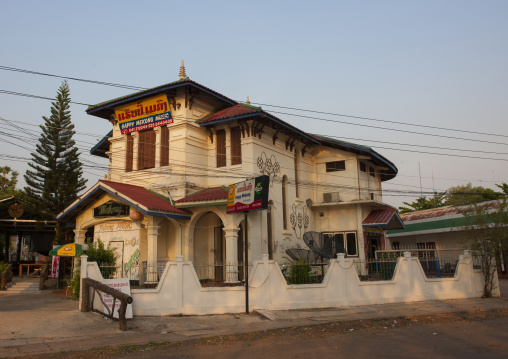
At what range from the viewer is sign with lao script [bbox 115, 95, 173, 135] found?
20.2 metres

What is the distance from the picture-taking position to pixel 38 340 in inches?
395

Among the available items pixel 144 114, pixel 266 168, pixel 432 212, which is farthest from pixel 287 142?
pixel 432 212

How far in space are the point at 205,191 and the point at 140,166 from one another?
3954 millimetres

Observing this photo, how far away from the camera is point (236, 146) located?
19984 millimetres

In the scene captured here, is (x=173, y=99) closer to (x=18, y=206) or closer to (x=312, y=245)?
(x=312, y=245)

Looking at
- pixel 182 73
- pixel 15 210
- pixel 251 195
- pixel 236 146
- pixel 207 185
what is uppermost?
pixel 182 73

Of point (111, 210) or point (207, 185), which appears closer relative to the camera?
point (111, 210)

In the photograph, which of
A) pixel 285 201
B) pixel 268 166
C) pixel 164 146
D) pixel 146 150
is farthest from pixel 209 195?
pixel 285 201

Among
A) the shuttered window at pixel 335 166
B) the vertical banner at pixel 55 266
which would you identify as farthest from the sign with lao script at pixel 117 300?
the shuttered window at pixel 335 166

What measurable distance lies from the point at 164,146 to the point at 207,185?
8.92ft

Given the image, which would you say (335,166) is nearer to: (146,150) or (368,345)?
(146,150)

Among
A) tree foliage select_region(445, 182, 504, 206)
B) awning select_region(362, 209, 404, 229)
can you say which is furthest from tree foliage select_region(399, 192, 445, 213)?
awning select_region(362, 209, 404, 229)

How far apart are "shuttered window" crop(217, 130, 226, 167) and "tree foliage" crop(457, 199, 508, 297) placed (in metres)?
10.4

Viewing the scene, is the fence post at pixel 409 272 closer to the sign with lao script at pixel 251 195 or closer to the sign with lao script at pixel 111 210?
→ the sign with lao script at pixel 251 195
